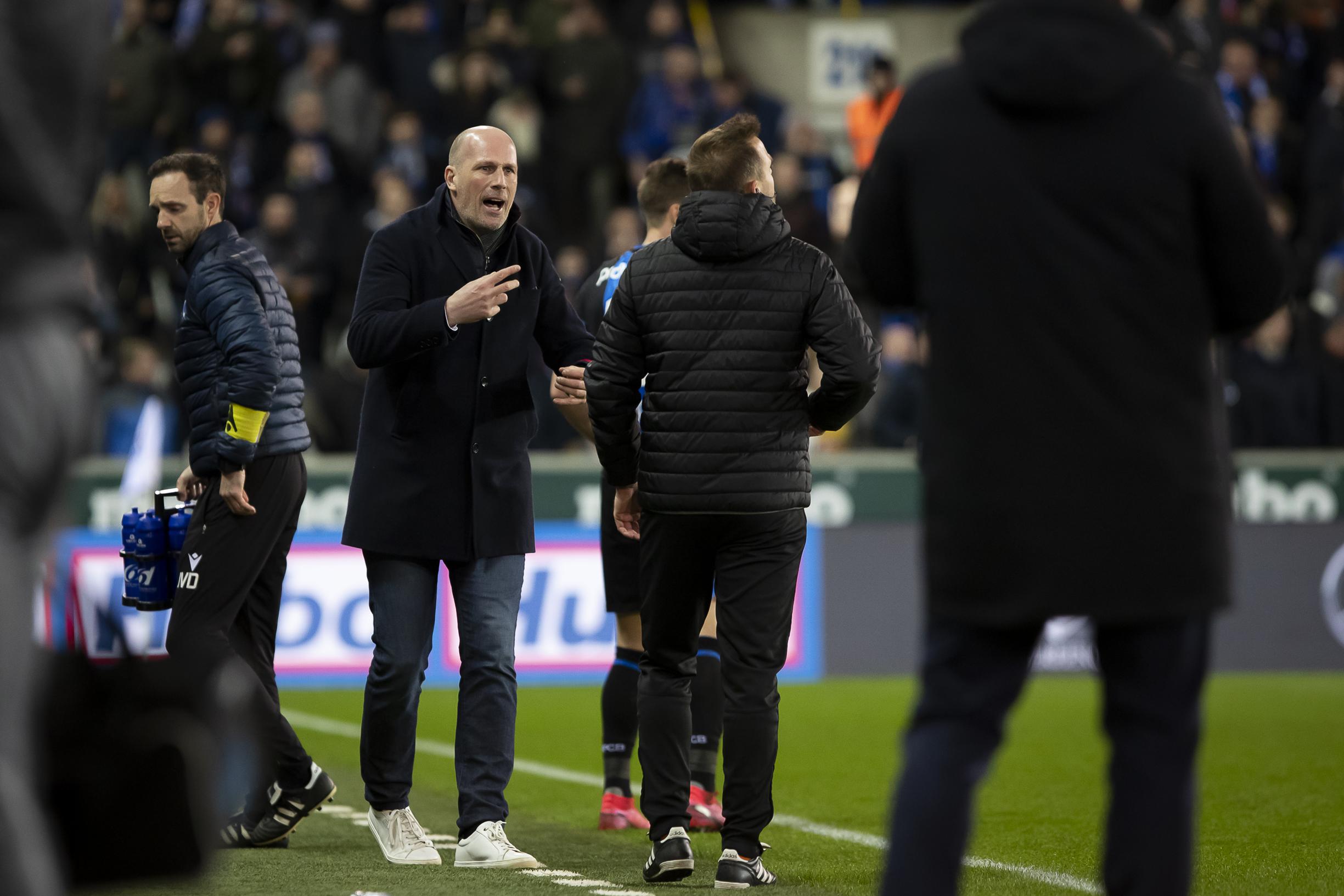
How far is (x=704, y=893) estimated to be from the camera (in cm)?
552

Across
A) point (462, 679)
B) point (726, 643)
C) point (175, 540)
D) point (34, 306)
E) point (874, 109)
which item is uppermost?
point (874, 109)

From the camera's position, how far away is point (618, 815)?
714 centimetres

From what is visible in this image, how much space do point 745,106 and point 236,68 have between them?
15.6 ft

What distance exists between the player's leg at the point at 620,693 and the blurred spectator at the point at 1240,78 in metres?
12.5

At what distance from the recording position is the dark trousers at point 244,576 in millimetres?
6402

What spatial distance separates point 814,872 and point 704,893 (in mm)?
640

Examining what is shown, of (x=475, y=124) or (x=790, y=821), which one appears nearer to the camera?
(x=790, y=821)

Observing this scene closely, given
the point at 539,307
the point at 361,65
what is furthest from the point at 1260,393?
the point at 539,307

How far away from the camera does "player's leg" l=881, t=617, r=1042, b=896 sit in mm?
3480

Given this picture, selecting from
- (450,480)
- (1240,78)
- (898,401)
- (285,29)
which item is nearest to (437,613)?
(898,401)

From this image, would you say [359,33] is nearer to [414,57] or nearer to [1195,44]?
[414,57]

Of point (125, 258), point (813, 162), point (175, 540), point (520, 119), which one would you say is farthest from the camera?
point (813, 162)

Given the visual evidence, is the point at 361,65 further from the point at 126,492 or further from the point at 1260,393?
the point at 1260,393

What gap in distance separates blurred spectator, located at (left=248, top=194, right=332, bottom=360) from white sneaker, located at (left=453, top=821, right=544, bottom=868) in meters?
9.65
